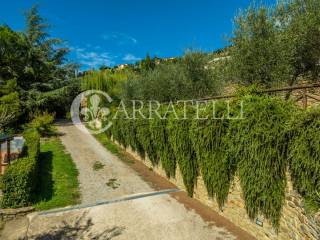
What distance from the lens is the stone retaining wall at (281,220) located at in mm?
4426

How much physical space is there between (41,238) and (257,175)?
5.02 meters

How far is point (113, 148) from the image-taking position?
17.7 metres

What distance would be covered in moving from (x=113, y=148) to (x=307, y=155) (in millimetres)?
14521

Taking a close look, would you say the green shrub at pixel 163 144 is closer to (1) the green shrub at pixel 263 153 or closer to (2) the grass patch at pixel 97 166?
(2) the grass patch at pixel 97 166

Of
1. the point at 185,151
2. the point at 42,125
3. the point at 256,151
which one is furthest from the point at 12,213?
the point at 42,125

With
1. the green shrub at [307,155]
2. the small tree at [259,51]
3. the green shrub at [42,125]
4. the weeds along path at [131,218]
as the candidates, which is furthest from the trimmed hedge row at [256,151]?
the green shrub at [42,125]

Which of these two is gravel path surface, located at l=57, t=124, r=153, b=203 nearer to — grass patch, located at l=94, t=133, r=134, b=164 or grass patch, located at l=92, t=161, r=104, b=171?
grass patch, located at l=92, t=161, r=104, b=171

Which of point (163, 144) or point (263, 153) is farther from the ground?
point (263, 153)

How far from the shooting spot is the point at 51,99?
2841 cm

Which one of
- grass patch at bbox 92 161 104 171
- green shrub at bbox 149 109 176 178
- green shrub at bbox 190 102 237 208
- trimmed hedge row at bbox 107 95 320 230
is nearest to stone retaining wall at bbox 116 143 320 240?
trimmed hedge row at bbox 107 95 320 230

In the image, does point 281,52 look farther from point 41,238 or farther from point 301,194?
point 41,238

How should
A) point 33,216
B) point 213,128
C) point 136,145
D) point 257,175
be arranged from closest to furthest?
point 257,175 < point 213,128 < point 33,216 < point 136,145

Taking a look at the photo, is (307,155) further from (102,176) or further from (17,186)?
(102,176)

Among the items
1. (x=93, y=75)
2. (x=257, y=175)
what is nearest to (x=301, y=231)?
(x=257, y=175)
